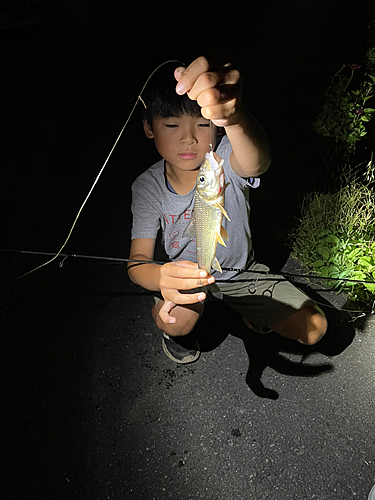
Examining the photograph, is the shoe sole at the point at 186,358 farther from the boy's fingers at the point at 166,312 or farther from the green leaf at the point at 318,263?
the green leaf at the point at 318,263

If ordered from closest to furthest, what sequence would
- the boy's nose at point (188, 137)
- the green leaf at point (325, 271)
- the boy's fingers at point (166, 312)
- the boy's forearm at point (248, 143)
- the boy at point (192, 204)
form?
the boy at point (192, 204)
the boy's forearm at point (248, 143)
the boy's nose at point (188, 137)
the boy's fingers at point (166, 312)
the green leaf at point (325, 271)

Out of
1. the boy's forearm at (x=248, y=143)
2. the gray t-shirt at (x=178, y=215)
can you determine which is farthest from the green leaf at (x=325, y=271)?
the boy's forearm at (x=248, y=143)

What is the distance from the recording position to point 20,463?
6.03ft

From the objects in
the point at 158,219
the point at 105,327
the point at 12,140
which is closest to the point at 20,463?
the point at 105,327

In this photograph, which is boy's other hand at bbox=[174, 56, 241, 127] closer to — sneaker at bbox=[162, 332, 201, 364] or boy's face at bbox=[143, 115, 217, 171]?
boy's face at bbox=[143, 115, 217, 171]

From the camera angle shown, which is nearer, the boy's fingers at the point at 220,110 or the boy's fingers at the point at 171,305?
the boy's fingers at the point at 220,110

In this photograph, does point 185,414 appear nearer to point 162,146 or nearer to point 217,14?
point 162,146

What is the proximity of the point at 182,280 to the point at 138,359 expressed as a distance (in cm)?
108

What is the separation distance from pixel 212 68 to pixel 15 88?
4897mm

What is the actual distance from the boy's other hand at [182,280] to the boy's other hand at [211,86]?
56cm

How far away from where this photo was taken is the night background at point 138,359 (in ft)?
5.75

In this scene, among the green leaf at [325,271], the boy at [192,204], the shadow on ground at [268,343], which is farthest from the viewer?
the green leaf at [325,271]

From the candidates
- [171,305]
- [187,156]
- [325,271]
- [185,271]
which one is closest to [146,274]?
[171,305]

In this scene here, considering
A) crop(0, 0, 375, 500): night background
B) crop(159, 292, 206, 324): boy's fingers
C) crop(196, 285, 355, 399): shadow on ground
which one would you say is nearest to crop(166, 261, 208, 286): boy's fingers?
crop(159, 292, 206, 324): boy's fingers
